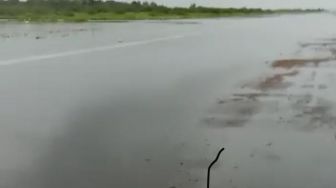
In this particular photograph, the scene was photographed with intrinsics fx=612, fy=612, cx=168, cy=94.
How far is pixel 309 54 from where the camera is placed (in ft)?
66.7

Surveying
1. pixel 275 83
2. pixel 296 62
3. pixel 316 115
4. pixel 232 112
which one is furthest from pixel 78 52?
pixel 316 115

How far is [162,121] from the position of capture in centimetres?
870

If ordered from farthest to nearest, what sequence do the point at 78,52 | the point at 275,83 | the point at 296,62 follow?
the point at 78,52, the point at 296,62, the point at 275,83

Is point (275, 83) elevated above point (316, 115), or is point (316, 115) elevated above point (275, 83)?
point (316, 115)

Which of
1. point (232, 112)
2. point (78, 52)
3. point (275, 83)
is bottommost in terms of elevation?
point (78, 52)

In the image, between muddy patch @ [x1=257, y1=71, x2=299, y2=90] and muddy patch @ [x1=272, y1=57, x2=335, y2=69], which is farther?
muddy patch @ [x1=272, y1=57, x2=335, y2=69]

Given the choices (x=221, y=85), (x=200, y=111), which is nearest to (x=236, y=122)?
(x=200, y=111)

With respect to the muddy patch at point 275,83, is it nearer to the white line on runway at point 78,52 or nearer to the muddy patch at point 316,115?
the muddy patch at point 316,115


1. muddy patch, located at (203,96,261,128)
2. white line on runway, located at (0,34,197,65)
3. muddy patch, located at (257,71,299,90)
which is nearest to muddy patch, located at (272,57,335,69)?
muddy patch, located at (257,71,299,90)

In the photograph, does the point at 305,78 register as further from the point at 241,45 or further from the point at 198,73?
the point at 241,45

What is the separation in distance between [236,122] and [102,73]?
6.33m

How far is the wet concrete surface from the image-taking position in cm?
598

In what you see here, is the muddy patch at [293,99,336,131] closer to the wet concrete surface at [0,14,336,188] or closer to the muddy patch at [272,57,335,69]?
the wet concrete surface at [0,14,336,188]

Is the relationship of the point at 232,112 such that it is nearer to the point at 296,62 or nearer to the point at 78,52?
the point at 296,62
